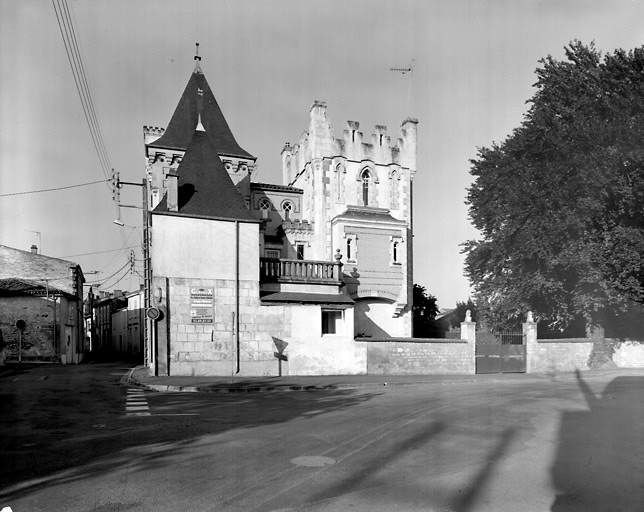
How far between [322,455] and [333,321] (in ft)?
53.9

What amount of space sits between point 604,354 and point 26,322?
36223mm

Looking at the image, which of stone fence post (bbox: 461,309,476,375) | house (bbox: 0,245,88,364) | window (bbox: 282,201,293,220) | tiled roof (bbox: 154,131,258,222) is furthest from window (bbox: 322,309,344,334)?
house (bbox: 0,245,88,364)

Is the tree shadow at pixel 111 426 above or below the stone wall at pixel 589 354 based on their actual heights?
above

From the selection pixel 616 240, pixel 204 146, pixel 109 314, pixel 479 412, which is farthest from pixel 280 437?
pixel 109 314

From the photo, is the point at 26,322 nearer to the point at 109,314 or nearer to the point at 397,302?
the point at 397,302

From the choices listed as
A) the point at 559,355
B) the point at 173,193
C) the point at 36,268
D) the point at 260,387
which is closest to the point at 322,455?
the point at 260,387

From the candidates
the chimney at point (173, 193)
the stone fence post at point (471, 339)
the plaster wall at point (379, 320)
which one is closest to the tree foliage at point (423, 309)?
the plaster wall at point (379, 320)

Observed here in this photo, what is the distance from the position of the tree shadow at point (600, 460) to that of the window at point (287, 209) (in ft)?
93.4

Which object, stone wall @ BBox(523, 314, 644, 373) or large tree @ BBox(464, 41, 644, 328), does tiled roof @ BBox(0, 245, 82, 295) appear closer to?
→ large tree @ BBox(464, 41, 644, 328)

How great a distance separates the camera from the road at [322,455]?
6.02 meters

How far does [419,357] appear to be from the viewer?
81.6 ft

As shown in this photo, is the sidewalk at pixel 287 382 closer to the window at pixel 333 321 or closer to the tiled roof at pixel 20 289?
the window at pixel 333 321

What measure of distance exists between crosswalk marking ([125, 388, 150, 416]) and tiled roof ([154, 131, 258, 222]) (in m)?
7.42

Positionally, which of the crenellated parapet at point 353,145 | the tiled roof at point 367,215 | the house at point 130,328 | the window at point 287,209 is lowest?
the house at point 130,328
